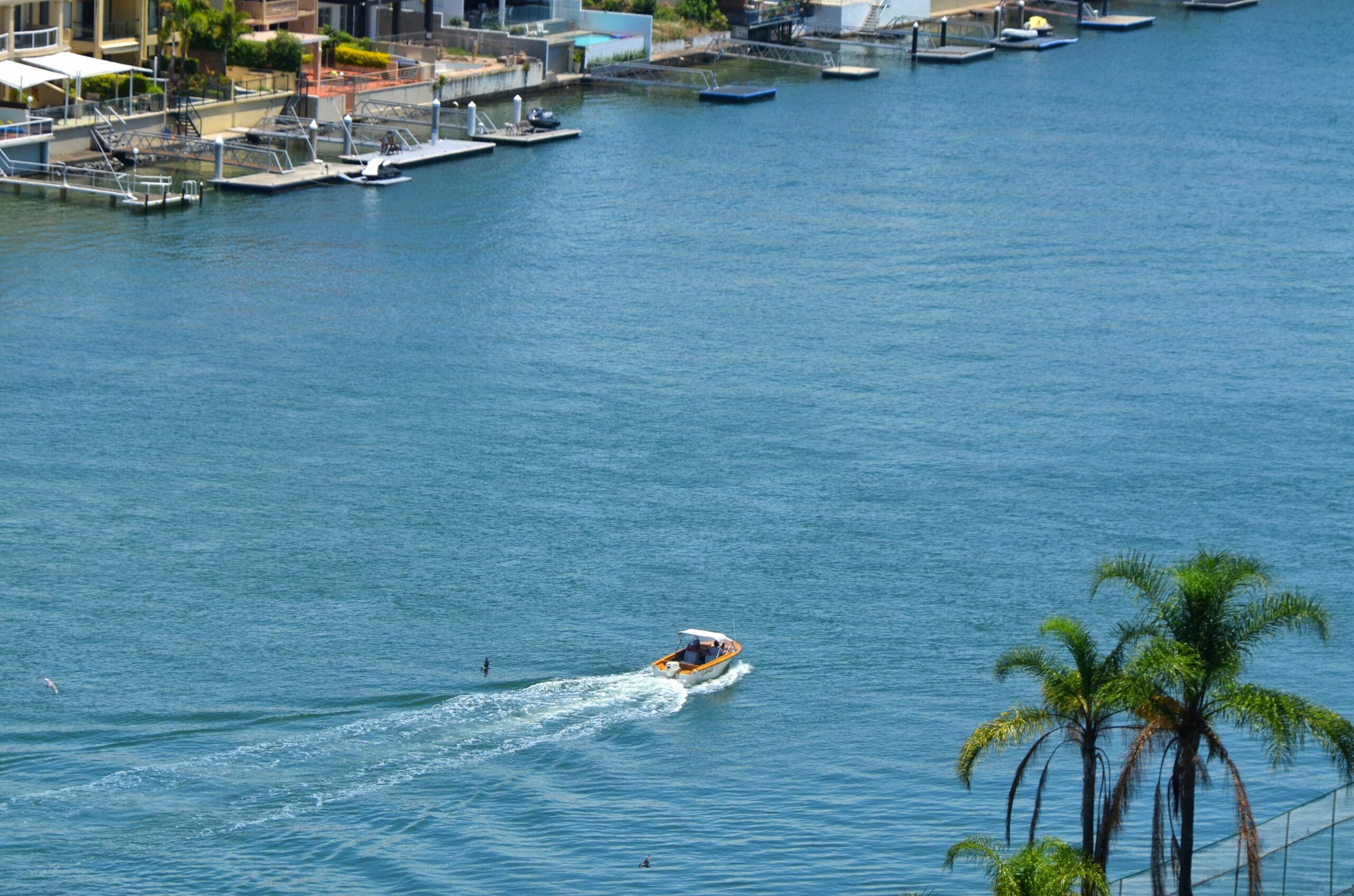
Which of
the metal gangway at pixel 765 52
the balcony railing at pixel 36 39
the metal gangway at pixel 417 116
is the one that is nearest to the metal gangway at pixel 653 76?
the metal gangway at pixel 765 52

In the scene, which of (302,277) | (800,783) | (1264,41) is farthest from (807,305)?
(1264,41)

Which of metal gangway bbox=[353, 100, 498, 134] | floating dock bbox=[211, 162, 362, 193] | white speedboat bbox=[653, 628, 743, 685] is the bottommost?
white speedboat bbox=[653, 628, 743, 685]

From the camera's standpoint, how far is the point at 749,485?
220 ft

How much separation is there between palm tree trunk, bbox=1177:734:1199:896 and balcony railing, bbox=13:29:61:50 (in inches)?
3319

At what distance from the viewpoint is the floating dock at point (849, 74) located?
492 feet

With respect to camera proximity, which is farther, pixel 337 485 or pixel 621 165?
pixel 621 165

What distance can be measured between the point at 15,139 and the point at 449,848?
65.6 m

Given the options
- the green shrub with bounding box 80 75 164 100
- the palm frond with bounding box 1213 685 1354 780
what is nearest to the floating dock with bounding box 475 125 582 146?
the green shrub with bounding box 80 75 164 100

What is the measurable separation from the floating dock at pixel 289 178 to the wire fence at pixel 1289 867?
2875 inches

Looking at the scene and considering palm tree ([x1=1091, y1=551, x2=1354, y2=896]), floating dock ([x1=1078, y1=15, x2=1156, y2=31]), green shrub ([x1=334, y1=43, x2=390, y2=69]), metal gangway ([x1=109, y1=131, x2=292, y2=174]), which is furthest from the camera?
floating dock ([x1=1078, y1=15, x2=1156, y2=31])

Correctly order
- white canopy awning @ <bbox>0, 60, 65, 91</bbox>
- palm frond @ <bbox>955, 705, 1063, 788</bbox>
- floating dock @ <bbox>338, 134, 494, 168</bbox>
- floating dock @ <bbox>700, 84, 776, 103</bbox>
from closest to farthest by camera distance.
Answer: palm frond @ <bbox>955, 705, 1063, 788</bbox>
white canopy awning @ <bbox>0, 60, 65, 91</bbox>
floating dock @ <bbox>338, 134, 494, 168</bbox>
floating dock @ <bbox>700, 84, 776, 103</bbox>

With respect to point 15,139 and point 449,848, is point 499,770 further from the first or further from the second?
point 15,139

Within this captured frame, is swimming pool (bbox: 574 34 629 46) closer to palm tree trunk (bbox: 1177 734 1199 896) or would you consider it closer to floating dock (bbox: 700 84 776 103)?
floating dock (bbox: 700 84 776 103)

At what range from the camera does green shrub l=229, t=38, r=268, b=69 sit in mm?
116188
